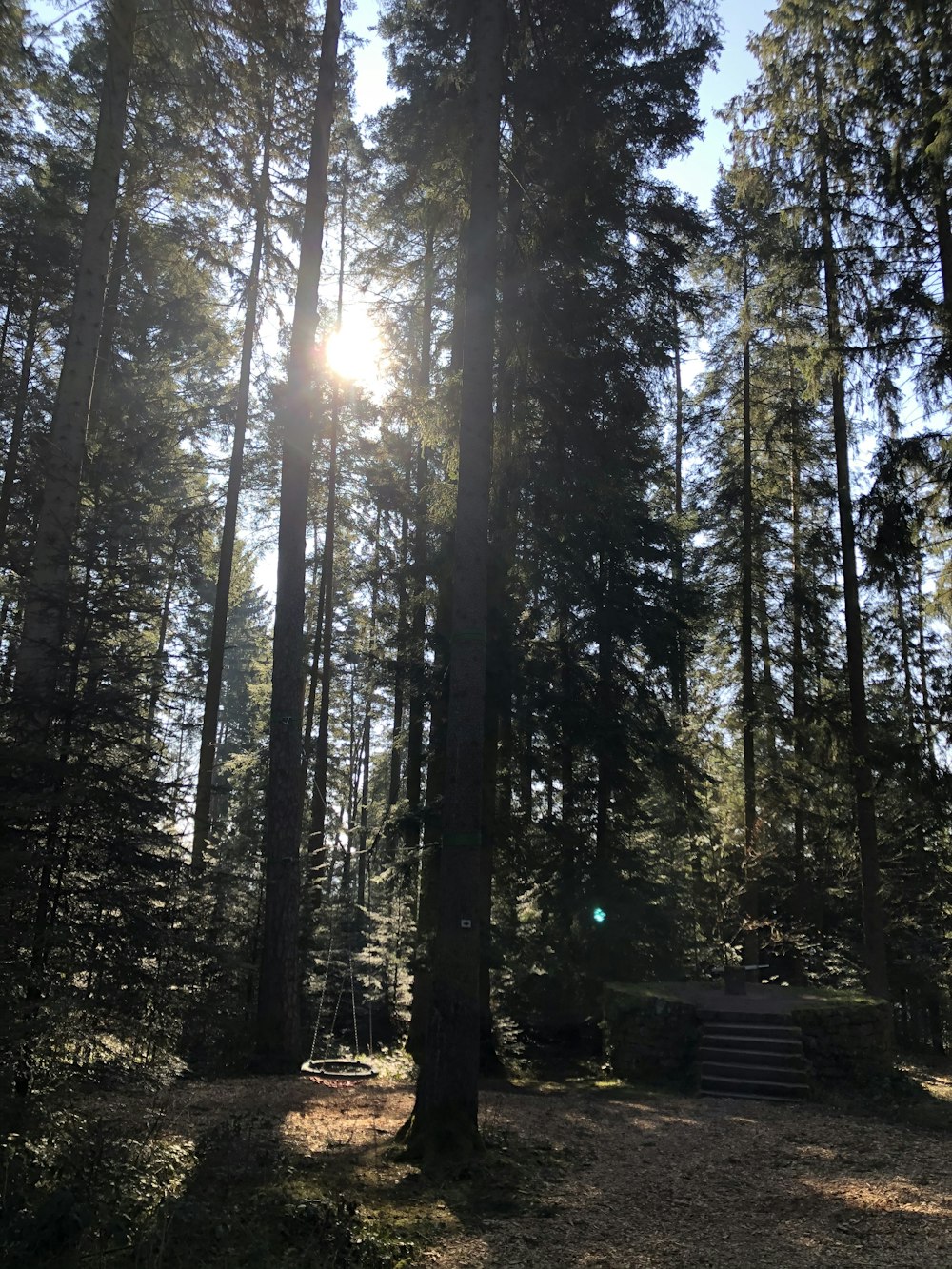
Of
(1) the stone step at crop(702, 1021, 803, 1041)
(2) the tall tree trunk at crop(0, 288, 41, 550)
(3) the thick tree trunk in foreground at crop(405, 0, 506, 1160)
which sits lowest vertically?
(1) the stone step at crop(702, 1021, 803, 1041)

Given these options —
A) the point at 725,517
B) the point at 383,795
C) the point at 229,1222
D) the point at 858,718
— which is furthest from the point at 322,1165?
the point at 383,795

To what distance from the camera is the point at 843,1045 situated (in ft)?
36.4

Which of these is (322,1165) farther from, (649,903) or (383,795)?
(383,795)

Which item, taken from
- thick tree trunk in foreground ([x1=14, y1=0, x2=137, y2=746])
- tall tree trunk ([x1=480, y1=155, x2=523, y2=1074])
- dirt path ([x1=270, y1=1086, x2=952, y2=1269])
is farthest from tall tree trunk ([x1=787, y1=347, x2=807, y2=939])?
thick tree trunk in foreground ([x1=14, y1=0, x2=137, y2=746])

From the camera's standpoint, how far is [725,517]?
2027 cm

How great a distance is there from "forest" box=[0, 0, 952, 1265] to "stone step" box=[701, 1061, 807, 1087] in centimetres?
253

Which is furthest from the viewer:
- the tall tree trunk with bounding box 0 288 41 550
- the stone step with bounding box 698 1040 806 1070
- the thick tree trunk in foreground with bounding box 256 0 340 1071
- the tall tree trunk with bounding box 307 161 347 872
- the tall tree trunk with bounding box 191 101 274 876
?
the tall tree trunk with bounding box 307 161 347 872

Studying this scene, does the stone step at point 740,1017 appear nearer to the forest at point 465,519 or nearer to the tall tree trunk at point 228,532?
the forest at point 465,519

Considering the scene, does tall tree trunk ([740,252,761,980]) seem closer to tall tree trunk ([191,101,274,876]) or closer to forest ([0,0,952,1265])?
forest ([0,0,952,1265])

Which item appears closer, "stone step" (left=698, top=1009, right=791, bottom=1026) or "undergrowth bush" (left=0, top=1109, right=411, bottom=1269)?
"undergrowth bush" (left=0, top=1109, right=411, bottom=1269)

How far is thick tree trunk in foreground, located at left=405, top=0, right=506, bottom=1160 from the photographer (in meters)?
6.80

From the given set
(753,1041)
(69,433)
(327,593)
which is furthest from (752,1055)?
(327,593)

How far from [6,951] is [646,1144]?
225 inches

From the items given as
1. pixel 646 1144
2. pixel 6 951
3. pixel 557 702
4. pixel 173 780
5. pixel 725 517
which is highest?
pixel 725 517
